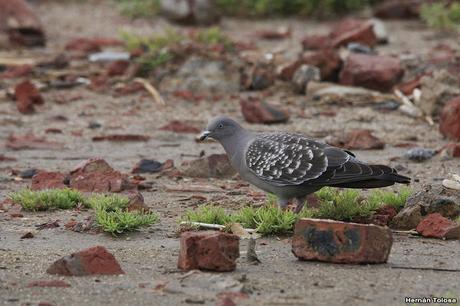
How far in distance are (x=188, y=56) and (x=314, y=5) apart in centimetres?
442

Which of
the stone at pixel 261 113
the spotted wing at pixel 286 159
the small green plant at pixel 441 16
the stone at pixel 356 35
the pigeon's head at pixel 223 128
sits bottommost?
the stone at pixel 261 113

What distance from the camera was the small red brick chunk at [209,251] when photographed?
19.9 feet

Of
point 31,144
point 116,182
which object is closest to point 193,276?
point 116,182

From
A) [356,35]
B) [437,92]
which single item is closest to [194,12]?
[356,35]

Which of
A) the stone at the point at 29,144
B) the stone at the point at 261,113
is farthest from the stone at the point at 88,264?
the stone at the point at 261,113

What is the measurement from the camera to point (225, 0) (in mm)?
17344

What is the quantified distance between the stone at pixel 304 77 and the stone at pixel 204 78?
2.39 feet

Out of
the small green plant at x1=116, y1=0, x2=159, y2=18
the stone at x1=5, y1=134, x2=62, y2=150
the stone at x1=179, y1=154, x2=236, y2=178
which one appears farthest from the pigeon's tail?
the small green plant at x1=116, y1=0, x2=159, y2=18

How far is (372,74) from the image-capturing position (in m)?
12.8

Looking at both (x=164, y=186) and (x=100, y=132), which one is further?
(x=100, y=132)

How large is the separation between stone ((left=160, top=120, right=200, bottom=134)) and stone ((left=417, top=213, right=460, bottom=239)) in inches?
182

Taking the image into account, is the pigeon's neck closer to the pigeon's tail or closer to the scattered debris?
the pigeon's tail

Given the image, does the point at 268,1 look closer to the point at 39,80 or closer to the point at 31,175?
the point at 39,80

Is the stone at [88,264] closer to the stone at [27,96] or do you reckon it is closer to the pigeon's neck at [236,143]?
the pigeon's neck at [236,143]
